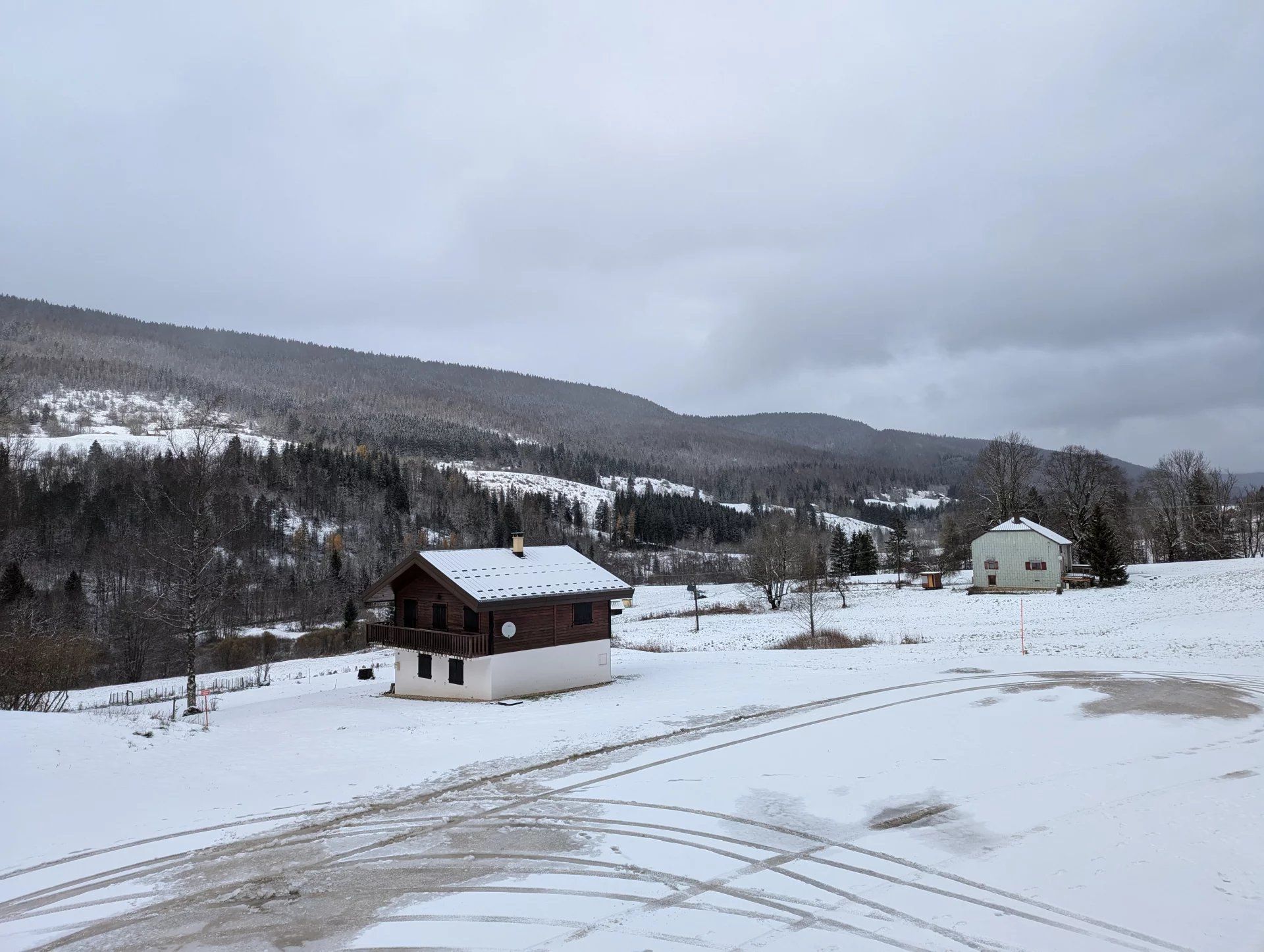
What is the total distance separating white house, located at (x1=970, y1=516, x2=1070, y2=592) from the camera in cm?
6075

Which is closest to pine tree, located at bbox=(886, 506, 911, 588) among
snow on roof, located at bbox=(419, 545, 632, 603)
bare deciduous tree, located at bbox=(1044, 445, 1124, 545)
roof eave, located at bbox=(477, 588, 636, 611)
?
bare deciduous tree, located at bbox=(1044, 445, 1124, 545)

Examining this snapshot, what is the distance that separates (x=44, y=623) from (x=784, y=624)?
48.4 meters

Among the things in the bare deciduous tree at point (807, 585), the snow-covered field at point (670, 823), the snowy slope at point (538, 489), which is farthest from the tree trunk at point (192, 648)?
the snowy slope at point (538, 489)

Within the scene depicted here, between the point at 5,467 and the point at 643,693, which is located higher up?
the point at 5,467

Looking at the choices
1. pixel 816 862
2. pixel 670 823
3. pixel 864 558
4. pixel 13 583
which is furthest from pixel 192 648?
pixel 864 558

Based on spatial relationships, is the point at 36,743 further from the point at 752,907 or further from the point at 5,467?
the point at 5,467

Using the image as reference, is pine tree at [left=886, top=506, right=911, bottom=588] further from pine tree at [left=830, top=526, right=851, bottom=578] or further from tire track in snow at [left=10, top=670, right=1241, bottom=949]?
tire track in snow at [left=10, top=670, right=1241, bottom=949]

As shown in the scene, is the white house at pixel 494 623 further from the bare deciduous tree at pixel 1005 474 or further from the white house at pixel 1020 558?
the bare deciduous tree at pixel 1005 474

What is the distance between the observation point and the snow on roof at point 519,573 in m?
29.0

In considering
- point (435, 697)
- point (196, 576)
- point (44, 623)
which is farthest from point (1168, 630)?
point (44, 623)

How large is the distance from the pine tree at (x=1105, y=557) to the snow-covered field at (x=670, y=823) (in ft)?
118

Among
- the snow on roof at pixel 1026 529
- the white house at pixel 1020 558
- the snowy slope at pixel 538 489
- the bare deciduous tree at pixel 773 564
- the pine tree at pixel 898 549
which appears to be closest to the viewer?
the white house at pixel 1020 558

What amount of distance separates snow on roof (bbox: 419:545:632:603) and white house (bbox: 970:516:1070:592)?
43.1 meters

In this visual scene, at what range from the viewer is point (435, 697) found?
29781mm
